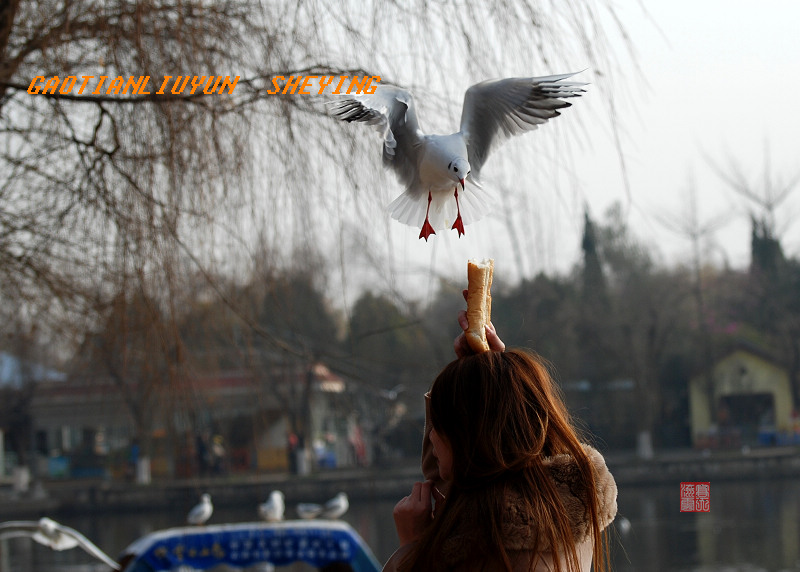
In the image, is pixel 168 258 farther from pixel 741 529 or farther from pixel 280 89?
pixel 741 529

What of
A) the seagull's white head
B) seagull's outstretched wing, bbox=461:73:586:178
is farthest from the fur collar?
seagull's outstretched wing, bbox=461:73:586:178

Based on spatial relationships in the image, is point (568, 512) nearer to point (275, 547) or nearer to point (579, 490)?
point (579, 490)

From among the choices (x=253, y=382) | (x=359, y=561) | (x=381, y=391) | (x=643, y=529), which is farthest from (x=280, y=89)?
(x=643, y=529)

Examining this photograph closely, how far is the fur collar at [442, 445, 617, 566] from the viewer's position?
1064mm

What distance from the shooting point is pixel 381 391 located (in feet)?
11.1

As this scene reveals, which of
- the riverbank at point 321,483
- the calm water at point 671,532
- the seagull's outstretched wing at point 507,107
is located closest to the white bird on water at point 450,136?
the seagull's outstretched wing at point 507,107

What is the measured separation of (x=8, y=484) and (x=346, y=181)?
72.7ft

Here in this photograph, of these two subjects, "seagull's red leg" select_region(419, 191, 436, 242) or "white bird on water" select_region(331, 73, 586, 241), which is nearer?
"white bird on water" select_region(331, 73, 586, 241)

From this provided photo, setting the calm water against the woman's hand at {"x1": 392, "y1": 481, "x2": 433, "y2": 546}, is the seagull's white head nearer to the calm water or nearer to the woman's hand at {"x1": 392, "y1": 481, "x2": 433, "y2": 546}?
the woman's hand at {"x1": 392, "y1": 481, "x2": 433, "y2": 546}

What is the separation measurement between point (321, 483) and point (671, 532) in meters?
6.66

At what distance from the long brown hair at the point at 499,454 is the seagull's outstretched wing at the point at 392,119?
0.41 m

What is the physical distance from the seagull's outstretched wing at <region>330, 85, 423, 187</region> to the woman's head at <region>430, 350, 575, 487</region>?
0.41 m

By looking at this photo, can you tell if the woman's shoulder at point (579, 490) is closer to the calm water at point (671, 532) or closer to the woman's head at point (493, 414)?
the woman's head at point (493, 414)

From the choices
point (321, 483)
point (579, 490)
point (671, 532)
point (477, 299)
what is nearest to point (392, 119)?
point (477, 299)
